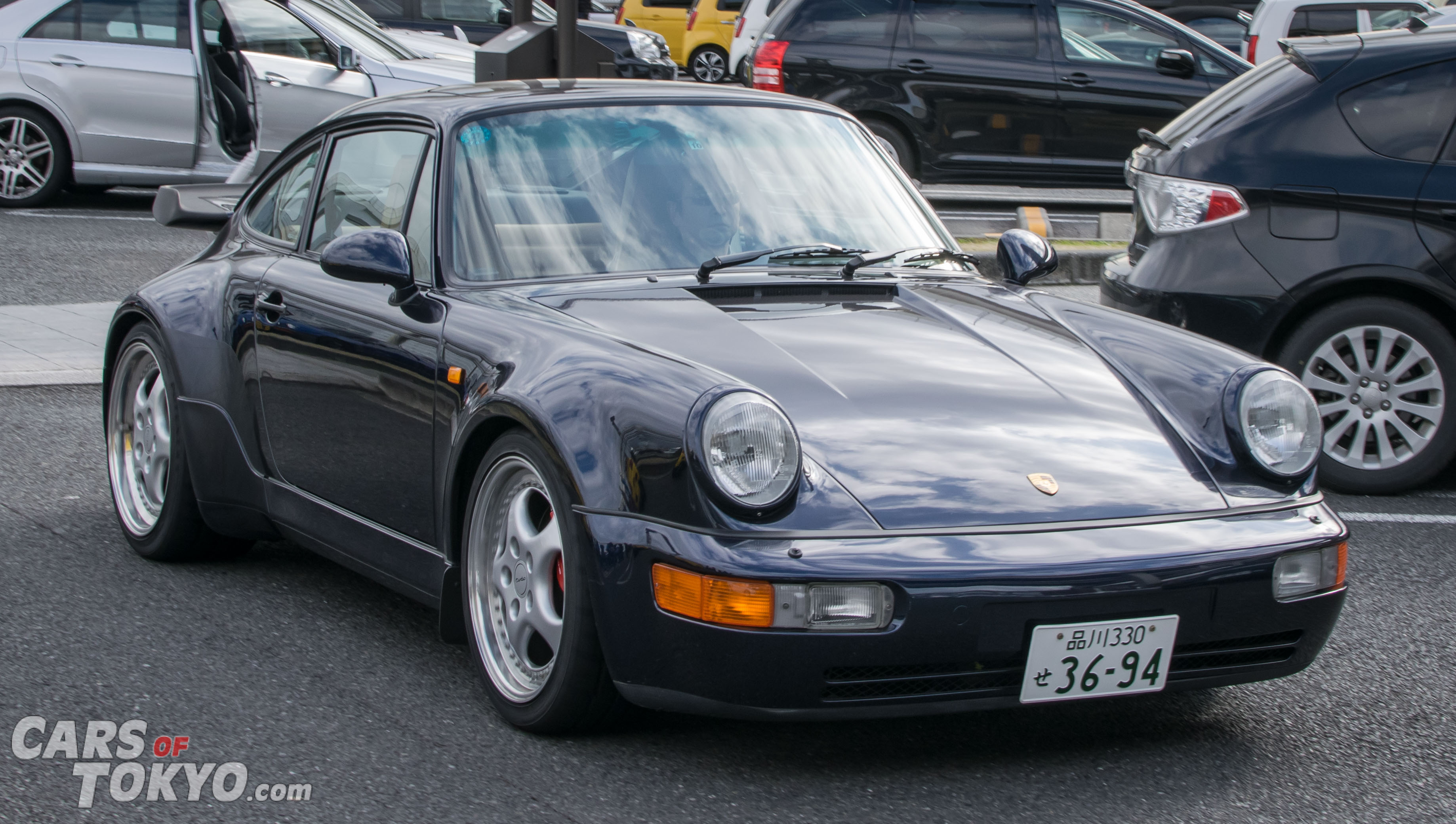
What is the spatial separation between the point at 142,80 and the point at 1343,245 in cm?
906

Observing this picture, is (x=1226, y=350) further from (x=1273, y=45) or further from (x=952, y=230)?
(x=1273, y=45)

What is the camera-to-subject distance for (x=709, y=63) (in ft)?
86.7

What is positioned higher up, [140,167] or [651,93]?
[651,93]

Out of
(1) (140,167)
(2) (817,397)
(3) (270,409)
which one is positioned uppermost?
(2) (817,397)

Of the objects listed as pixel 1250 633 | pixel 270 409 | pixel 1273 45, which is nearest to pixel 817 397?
pixel 1250 633

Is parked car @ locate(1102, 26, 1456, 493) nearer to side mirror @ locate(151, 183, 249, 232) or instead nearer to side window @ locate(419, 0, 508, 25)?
side mirror @ locate(151, 183, 249, 232)

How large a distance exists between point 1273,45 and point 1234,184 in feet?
38.4

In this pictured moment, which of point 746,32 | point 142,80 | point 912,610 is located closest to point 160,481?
point 912,610

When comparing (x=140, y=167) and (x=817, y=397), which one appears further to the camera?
(x=140, y=167)

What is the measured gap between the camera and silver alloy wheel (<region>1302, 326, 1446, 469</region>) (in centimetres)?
591

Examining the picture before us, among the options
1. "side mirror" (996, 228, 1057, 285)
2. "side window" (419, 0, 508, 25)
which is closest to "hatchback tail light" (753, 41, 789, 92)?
"side window" (419, 0, 508, 25)

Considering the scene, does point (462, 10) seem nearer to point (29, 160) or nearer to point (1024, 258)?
point (29, 160)

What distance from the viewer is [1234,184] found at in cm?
615

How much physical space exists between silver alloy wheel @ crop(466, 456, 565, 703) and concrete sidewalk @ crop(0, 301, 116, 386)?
4253 mm
